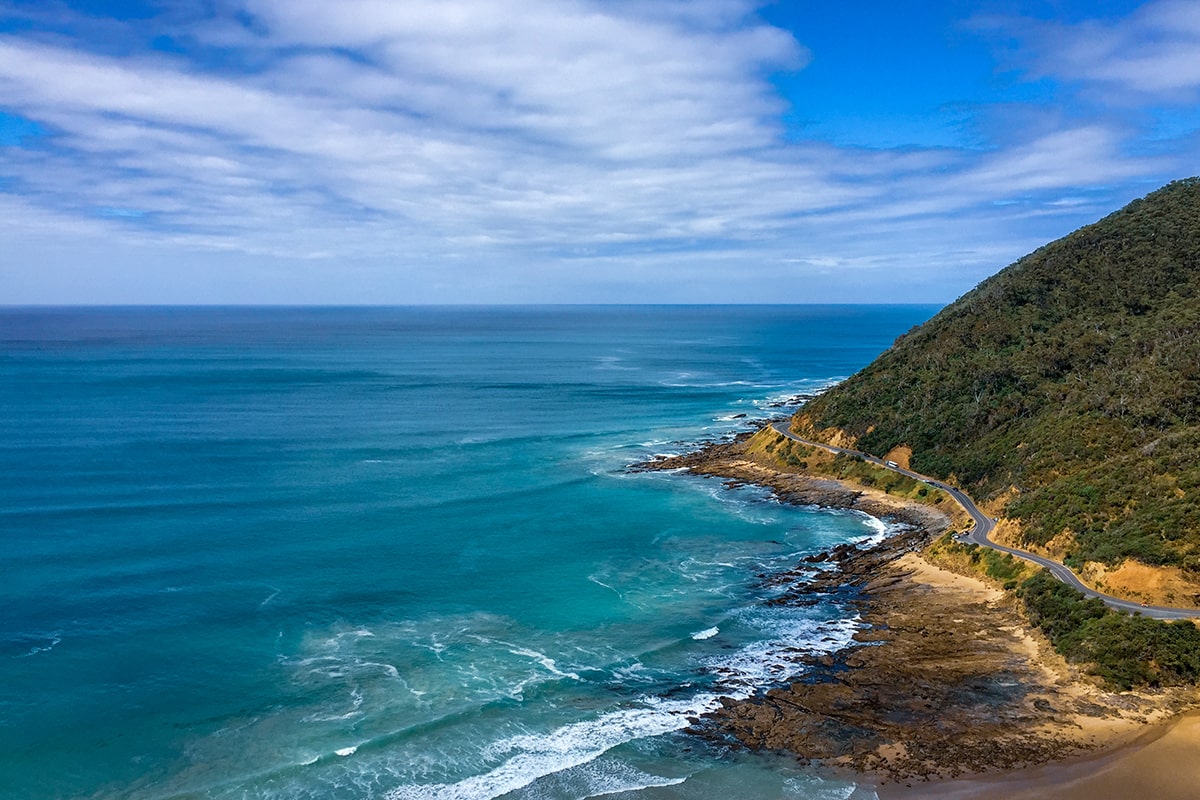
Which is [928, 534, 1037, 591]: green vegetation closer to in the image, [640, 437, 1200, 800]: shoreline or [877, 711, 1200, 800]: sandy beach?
[640, 437, 1200, 800]: shoreline

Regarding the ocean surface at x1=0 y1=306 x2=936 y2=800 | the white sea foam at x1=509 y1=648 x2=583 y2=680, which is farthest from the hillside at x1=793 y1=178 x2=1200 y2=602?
the white sea foam at x1=509 y1=648 x2=583 y2=680

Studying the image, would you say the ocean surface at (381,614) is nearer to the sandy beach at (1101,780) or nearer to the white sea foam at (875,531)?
the white sea foam at (875,531)

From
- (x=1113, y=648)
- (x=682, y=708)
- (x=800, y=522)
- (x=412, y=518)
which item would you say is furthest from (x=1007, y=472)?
(x=412, y=518)

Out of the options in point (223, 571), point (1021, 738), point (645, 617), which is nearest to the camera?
point (1021, 738)

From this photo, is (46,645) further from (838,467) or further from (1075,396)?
(1075,396)

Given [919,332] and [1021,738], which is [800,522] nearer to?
[1021,738]

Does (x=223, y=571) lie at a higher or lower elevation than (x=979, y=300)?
lower

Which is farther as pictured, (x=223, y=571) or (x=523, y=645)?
(x=223, y=571)

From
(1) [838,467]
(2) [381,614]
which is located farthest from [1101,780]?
(1) [838,467]
